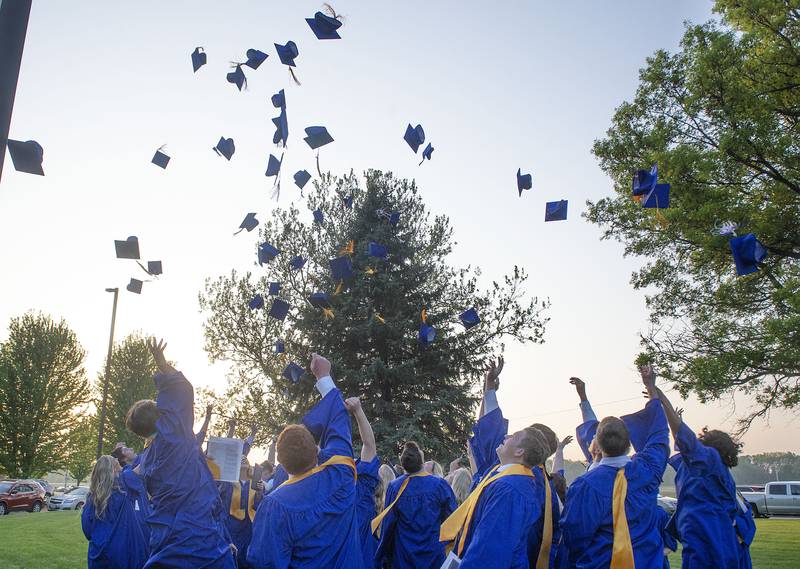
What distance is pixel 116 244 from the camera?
827cm

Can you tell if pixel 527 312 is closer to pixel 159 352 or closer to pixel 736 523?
pixel 736 523

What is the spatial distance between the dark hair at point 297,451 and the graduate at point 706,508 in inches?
119

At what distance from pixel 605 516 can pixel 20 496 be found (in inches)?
1305

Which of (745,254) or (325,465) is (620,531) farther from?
(745,254)

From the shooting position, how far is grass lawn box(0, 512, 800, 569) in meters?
12.8

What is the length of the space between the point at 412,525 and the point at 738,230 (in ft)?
35.7

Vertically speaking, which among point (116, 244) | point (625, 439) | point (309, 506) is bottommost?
point (309, 506)

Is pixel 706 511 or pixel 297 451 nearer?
pixel 297 451

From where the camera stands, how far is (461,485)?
691cm

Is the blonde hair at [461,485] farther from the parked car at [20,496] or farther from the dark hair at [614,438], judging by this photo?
the parked car at [20,496]

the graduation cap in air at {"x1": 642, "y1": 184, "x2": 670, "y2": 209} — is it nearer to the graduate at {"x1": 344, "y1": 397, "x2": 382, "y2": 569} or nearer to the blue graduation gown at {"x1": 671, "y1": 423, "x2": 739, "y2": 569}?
the blue graduation gown at {"x1": 671, "y1": 423, "x2": 739, "y2": 569}

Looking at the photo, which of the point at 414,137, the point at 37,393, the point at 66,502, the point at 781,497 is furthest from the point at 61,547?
the point at 781,497

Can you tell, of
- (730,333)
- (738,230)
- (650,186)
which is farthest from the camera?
(730,333)

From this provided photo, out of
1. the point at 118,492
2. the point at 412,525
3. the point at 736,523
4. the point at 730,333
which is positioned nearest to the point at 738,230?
the point at 730,333
